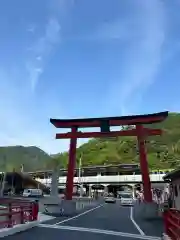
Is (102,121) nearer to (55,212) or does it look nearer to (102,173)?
(55,212)

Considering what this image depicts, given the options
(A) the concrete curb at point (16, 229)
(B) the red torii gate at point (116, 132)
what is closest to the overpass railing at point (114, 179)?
(B) the red torii gate at point (116, 132)

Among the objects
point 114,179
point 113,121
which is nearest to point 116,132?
point 113,121

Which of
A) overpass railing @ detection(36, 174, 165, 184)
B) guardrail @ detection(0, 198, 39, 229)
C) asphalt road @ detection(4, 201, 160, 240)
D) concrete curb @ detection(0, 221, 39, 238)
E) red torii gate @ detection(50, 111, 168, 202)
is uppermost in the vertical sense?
overpass railing @ detection(36, 174, 165, 184)

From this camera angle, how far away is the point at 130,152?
150250mm

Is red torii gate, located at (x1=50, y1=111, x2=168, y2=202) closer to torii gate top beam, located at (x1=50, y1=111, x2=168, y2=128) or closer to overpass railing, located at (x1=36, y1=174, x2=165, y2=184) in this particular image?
torii gate top beam, located at (x1=50, y1=111, x2=168, y2=128)

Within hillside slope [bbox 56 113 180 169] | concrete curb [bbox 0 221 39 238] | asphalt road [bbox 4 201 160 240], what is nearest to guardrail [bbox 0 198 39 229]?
concrete curb [bbox 0 221 39 238]

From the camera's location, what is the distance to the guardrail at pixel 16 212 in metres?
14.1

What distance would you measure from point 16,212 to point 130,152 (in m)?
137

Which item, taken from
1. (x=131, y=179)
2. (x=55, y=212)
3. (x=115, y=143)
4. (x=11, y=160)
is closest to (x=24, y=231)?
(x=55, y=212)

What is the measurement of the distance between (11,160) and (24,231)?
18.9 m

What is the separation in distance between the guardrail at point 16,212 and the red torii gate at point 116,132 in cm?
1212

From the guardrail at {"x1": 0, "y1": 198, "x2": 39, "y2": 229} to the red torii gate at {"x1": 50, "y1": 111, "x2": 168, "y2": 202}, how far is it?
12.1m

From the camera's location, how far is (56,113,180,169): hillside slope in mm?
119250

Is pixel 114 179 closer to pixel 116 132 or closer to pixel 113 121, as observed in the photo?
pixel 116 132
